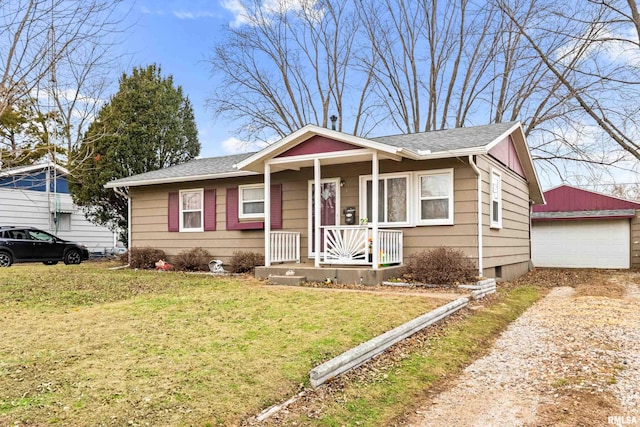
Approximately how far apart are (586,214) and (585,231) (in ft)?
2.69

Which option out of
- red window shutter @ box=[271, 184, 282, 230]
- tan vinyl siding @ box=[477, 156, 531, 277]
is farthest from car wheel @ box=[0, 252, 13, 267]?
tan vinyl siding @ box=[477, 156, 531, 277]

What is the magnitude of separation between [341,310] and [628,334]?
3.71 metres

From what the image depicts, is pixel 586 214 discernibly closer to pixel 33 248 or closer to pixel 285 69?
pixel 285 69

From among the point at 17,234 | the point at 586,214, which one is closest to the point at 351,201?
the point at 17,234

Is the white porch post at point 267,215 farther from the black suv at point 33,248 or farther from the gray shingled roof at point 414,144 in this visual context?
the black suv at point 33,248

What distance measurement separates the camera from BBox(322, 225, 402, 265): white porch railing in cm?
966

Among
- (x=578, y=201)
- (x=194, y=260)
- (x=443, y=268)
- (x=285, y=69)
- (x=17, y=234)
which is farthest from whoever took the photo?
(x=285, y=69)

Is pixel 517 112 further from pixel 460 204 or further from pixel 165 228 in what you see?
pixel 165 228

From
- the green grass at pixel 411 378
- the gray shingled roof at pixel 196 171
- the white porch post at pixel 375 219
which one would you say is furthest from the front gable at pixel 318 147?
the green grass at pixel 411 378

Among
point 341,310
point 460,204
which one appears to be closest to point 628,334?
point 341,310

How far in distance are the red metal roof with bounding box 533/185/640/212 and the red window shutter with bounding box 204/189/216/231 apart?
46.3 ft

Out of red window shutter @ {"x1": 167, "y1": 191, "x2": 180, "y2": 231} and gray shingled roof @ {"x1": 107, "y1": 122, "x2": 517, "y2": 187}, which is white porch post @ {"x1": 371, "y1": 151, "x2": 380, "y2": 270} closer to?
gray shingled roof @ {"x1": 107, "y1": 122, "x2": 517, "y2": 187}

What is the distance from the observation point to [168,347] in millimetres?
4461

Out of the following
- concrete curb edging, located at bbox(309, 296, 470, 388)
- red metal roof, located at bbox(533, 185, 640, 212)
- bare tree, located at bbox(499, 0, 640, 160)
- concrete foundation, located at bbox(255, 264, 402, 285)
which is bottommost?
concrete curb edging, located at bbox(309, 296, 470, 388)
